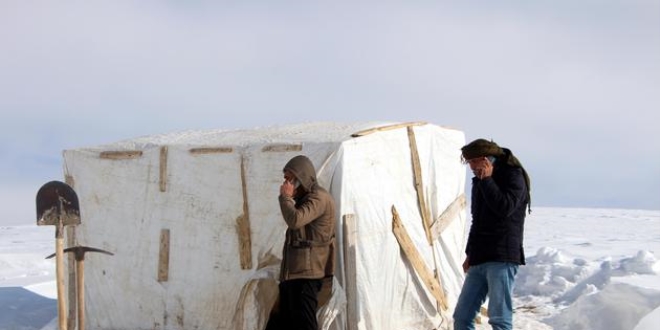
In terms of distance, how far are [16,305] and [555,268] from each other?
25.4ft

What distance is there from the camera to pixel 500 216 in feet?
15.6

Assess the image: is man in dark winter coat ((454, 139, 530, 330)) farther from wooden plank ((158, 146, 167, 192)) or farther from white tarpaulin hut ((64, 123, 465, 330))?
wooden plank ((158, 146, 167, 192))

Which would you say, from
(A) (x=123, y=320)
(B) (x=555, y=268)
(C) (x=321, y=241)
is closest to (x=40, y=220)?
(C) (x=321, y=241)

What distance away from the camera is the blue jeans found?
15.6 feet

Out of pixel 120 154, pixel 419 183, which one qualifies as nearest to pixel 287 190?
pixel 419 183

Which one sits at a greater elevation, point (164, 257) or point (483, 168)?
point (483, 168)

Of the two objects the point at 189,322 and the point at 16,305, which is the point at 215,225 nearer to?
the point at 189,322

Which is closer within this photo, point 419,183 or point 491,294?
point 491,294

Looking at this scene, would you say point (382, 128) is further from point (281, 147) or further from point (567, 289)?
point (567, 289)

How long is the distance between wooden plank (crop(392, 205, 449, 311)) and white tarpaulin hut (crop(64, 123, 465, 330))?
15 millimetres

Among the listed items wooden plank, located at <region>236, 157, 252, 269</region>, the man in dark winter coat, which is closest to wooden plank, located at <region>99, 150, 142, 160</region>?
wooden plank, located at <region>236, 157, 252, 269</region>

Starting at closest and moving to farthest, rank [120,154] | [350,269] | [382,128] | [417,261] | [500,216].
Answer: [500,216] < [350,269] < [382,128] < [417,261] < [120,154]

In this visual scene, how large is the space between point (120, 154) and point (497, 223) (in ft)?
14.1

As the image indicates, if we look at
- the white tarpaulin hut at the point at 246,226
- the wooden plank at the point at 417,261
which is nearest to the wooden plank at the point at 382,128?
the white tarpaulin hut at the point at 246,226
